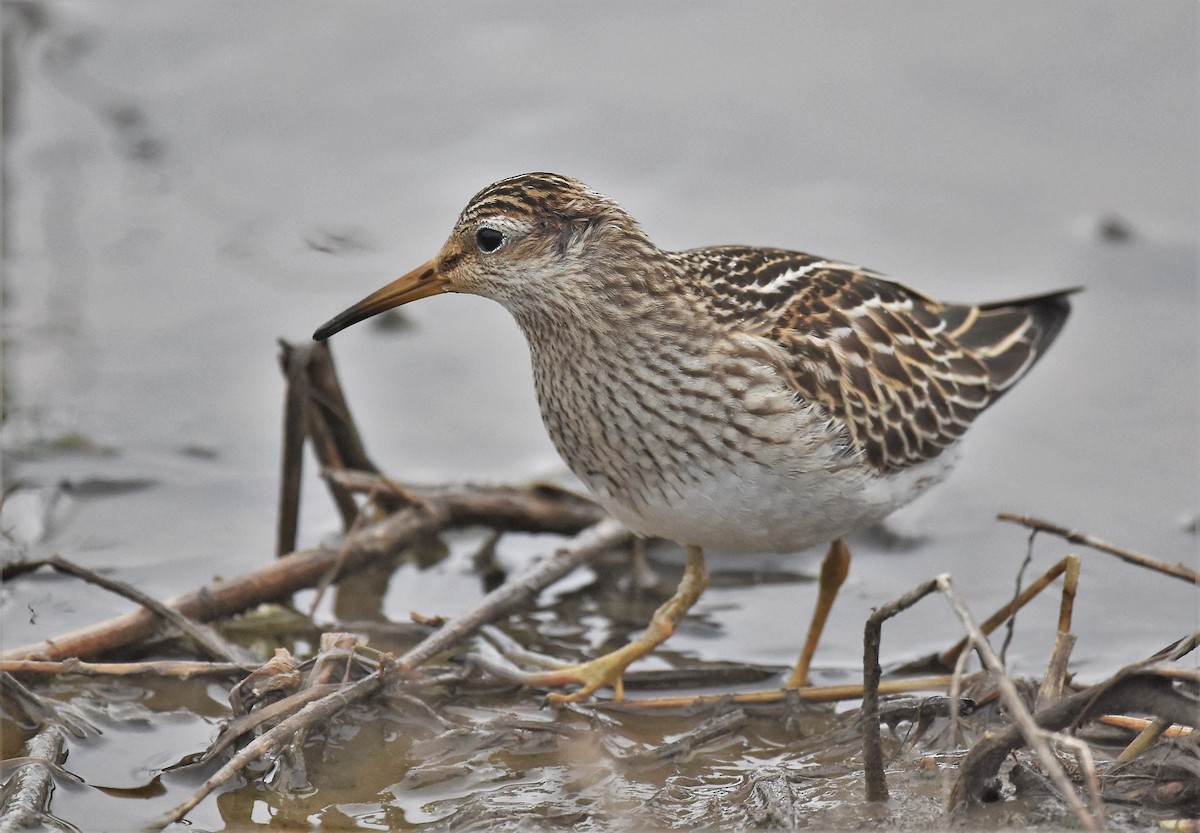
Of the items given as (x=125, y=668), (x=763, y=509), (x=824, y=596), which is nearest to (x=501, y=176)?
(x=824, y=596)

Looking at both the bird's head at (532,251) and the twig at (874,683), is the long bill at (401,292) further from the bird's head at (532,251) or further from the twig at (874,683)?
the twig at (874,683)

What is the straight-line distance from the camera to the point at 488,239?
5625 mm

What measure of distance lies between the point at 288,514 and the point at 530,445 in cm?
164

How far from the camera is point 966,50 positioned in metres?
10.5

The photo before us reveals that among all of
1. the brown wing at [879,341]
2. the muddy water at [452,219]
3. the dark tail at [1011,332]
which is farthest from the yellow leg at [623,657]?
the dark tail at [1011,332]

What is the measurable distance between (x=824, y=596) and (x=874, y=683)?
207 cm

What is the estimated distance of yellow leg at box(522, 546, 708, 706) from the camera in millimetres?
5957

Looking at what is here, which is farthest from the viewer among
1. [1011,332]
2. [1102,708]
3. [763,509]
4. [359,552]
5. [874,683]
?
[1011,332]

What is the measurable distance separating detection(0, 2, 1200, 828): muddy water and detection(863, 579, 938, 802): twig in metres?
0.79

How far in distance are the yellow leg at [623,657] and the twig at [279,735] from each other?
759 mm

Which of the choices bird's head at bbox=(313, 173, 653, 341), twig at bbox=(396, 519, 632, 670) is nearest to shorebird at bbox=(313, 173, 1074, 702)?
bird's head at bbox=(313, 173, 653, 341)

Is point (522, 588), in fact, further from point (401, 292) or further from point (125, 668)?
point (125, 668)

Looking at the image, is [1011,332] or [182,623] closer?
[182,623]

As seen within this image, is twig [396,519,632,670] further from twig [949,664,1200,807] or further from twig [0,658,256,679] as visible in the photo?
twig [949,664,1200,807]
